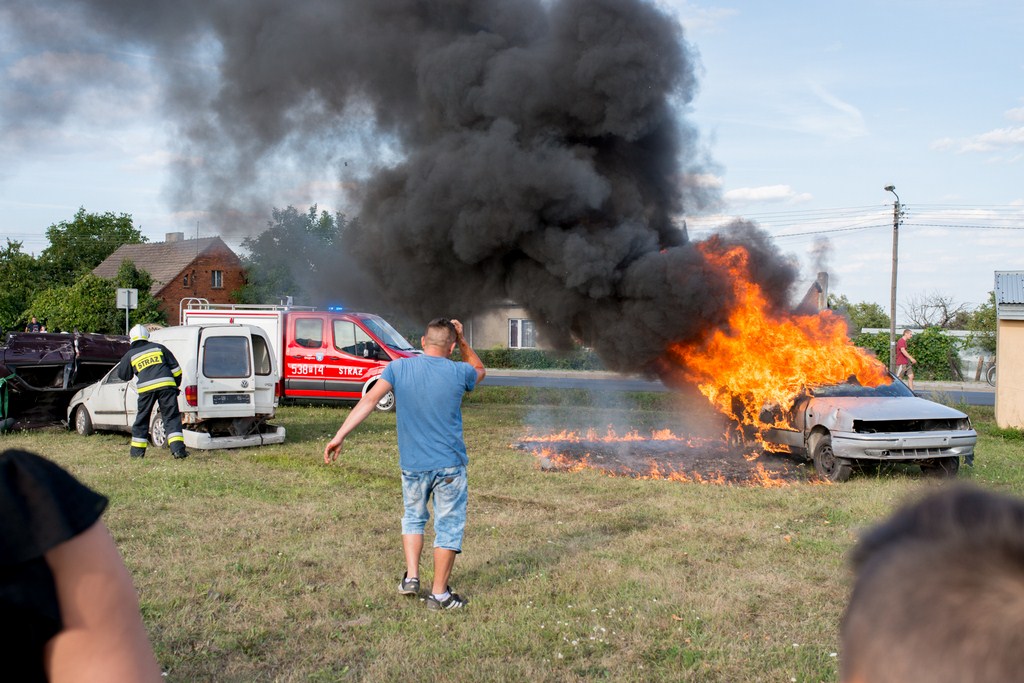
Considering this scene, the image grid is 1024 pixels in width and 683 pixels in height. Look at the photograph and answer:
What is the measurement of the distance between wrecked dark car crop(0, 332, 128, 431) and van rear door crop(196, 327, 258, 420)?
12.9 feet

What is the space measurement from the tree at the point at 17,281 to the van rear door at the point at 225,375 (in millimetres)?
29721

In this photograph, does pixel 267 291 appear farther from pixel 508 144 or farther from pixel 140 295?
pixel 508 144

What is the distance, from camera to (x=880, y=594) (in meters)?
0.88

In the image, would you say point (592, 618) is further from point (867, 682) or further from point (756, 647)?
point (867, 682)

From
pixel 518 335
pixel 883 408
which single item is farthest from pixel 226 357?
pixel 518 335

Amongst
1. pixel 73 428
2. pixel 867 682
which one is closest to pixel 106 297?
pixel 73 428

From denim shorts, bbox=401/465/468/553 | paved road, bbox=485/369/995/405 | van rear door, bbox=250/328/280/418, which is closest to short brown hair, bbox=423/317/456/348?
denim shorts, bbox=401/465/468/553

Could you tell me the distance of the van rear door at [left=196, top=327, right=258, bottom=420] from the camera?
42.7ft

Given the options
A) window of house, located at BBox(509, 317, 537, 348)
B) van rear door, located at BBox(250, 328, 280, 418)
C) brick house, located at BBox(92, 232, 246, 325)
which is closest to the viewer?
van rear door, located at BBox(250, 328, 280, 418)

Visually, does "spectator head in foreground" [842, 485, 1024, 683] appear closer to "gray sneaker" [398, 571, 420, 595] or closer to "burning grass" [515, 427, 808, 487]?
"gray sneaker" [398, 571, 420, 595]

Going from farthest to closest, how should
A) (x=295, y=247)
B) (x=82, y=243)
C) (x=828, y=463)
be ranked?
(x=82, y=243)
(x=295, y=247)
(x=828, y=463)

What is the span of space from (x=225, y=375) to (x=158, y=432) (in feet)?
4.57

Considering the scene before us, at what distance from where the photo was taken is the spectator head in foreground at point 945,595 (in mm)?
808

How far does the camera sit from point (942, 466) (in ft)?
35.2
